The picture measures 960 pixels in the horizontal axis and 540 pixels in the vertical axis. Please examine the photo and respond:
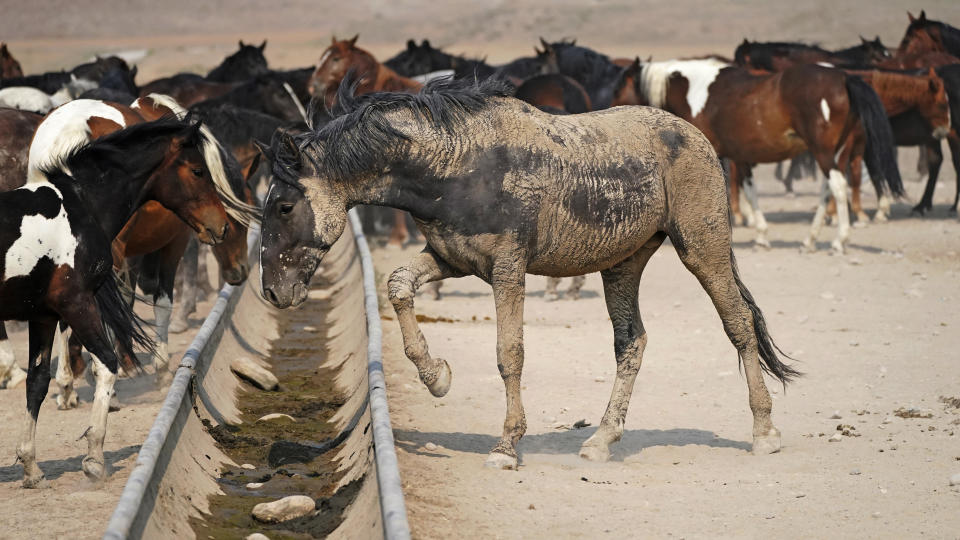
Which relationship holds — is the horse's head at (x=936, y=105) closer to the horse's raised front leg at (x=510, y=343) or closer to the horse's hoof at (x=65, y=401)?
the horse's raised front leg at (x=510, y=343)

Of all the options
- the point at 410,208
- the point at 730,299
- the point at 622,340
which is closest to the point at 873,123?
the point at 730,299

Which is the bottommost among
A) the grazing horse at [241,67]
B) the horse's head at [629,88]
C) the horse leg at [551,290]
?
the horse leg at [551,290]

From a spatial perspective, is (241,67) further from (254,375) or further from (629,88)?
(254,375)

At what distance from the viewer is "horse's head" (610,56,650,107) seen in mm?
18828

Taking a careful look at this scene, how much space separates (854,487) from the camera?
630 cm

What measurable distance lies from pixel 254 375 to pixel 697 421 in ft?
11.1

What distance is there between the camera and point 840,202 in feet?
52.5

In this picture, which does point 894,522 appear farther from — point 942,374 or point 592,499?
point 942,374

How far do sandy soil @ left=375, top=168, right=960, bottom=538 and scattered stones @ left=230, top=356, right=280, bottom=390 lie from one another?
3.12 feet

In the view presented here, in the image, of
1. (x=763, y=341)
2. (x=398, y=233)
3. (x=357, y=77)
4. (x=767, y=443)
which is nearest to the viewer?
(x=767, y=443)

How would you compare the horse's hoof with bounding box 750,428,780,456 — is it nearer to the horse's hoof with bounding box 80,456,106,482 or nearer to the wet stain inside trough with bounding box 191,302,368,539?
the wet stain inside trough with bounding box 191,302,368,539

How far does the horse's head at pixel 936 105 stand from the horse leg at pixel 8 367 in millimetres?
14448

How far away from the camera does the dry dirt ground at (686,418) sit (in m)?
5.88

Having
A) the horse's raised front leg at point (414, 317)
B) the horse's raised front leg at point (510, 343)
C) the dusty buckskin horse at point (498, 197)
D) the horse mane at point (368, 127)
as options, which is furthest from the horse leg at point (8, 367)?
the horse's raised front leg at point (510, 343)
